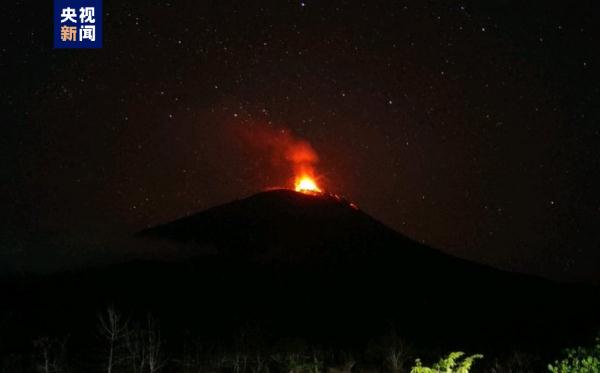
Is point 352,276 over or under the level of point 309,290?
over

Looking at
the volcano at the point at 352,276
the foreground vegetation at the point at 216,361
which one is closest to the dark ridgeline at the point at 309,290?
the volcano at the point at 352,276

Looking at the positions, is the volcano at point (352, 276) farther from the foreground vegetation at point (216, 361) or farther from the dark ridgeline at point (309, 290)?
the foreground vegetation at point (216, 361)

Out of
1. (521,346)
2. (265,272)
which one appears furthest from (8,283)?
(521,346)

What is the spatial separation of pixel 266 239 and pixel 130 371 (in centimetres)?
8684

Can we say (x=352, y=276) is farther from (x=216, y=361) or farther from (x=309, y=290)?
(x=216, y=361)

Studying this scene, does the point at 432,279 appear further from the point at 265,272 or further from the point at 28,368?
the point at 28,368

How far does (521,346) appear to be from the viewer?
80.9 metres

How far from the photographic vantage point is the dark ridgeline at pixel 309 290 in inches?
3617

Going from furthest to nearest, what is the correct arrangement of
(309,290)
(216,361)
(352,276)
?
(352,276)
(309,290)
(216,361)

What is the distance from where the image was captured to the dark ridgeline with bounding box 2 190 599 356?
91875 mm

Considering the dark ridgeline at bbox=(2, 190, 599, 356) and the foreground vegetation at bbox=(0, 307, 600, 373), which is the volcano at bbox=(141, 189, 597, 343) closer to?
the dark ridgeline at bbox=(2, 190, 599, 356)

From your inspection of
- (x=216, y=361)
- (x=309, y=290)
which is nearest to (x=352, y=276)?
(x=309, y=290)

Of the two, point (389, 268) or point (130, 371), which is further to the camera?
point (389, 268)

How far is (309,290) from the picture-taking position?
108375mm
